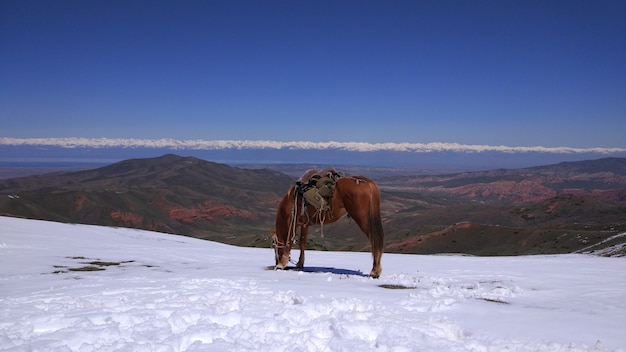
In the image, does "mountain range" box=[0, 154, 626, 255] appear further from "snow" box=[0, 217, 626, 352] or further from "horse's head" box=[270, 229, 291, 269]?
"horse's head" box=[270, 229, 291, 269]

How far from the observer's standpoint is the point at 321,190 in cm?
836

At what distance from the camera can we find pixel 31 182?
17338 cm

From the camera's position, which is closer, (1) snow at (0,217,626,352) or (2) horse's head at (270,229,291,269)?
(1) snow at (0,217,626,352)

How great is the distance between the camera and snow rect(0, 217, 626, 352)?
12.6 feet

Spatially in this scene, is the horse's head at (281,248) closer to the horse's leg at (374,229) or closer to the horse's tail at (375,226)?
the horse's leg at (374,229)

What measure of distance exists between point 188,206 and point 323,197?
349ft

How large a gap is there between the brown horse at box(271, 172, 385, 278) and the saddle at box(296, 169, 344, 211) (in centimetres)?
9

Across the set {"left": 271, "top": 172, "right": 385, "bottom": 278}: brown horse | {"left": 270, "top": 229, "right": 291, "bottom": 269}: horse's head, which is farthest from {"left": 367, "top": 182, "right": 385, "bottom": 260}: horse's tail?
{"left": 270, "top": 229, "right": 291, "bottom": 269}: horse's head

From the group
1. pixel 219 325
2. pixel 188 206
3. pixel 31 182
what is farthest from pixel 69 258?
pixel 31 182

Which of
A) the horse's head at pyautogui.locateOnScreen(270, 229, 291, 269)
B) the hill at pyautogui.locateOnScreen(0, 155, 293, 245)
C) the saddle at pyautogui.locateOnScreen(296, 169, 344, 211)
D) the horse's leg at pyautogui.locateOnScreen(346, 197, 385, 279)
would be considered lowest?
the hill at pyautogui.locateOnScreen(0, 155, 293, 245)

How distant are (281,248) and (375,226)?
2259mm

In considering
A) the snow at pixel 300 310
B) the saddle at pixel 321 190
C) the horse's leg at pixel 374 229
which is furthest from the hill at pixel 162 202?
the snow at pixel 300 310

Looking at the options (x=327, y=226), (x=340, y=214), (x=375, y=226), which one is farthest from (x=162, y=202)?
(x=375, y=226)

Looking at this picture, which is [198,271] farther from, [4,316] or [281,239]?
[4,316]
